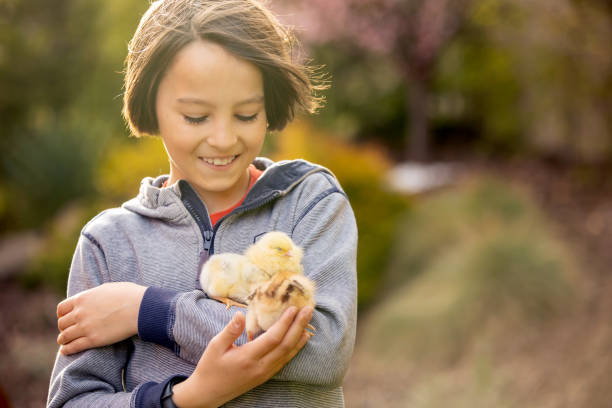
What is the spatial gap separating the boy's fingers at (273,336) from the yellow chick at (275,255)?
110 mm

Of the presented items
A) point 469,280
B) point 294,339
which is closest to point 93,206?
point 469,280

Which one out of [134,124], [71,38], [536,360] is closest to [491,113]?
[71,38]

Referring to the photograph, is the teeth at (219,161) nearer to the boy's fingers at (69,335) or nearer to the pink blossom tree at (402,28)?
the boy's fingers at (69,335)

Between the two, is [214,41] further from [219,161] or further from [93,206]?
[93,206]

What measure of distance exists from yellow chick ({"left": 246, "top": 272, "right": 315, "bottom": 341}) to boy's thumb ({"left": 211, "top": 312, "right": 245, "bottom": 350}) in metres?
0.03

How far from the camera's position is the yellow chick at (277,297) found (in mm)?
1342

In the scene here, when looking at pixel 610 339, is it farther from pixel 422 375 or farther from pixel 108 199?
pixel 108 199

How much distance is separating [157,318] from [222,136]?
473mm

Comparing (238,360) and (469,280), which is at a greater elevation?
(238,360)

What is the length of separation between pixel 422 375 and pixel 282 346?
4.01 m

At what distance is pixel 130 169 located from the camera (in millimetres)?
7098

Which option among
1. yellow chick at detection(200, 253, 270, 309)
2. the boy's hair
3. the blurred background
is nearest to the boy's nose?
the boy's hair

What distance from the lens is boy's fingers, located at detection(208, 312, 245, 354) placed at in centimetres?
137

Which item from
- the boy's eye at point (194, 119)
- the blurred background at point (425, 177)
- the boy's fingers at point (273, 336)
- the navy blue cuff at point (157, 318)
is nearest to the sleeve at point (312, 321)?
the navy blue cuff at point (157, 318)
